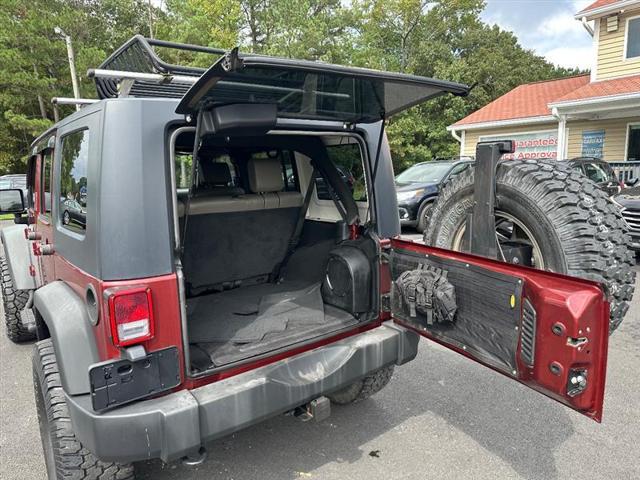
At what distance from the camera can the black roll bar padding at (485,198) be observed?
220 cm

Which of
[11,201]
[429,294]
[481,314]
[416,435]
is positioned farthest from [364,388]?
[11,201]

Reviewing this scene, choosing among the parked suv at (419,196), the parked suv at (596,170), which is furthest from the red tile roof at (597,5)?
the parked suv at (419,196)

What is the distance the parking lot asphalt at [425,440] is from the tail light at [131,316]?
107 cm

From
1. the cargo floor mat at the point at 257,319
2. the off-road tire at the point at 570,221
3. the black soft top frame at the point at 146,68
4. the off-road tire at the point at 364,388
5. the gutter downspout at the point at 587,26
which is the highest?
the gutter downspout at the point at 587,26

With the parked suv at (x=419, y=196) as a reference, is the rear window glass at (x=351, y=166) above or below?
above

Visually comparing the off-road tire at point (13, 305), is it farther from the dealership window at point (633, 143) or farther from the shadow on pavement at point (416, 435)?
the dealership window at point (633, 143)

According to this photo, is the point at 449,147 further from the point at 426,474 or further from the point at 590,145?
the point at 426,474

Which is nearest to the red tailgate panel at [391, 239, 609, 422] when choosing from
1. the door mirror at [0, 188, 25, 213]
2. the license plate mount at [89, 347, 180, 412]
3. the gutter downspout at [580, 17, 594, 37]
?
the license plate mount at [89, 347, 180, 412]

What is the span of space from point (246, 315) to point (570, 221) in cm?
194

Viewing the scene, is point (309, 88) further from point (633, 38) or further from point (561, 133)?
point (633, 38)

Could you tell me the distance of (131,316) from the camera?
1786 millimetres

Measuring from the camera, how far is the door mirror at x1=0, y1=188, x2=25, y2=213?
384cm

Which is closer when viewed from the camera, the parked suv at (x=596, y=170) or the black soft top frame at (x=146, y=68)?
the black soft top frame at (x=146, y=68)

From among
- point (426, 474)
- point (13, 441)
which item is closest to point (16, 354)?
point (13, 441)
